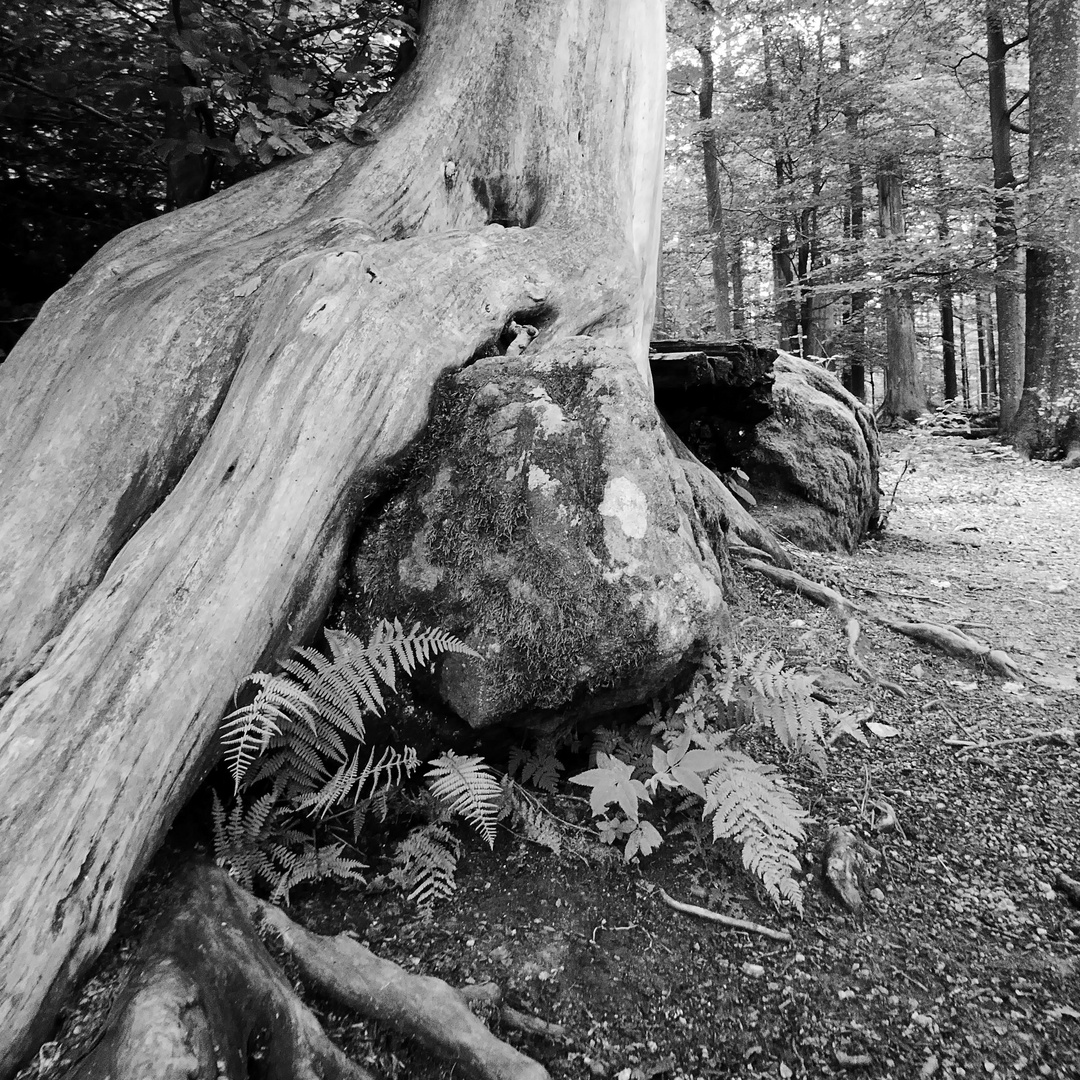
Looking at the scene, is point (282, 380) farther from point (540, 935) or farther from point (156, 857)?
point (540, 935)

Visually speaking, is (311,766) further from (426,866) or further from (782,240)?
(782,240)

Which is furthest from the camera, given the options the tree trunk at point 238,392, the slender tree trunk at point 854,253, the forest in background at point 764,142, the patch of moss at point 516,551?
the slender tree trunk at point 854,253

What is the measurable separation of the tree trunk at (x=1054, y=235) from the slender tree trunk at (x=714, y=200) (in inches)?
253

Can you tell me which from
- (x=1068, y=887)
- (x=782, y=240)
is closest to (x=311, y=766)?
(x=1068, y=887)

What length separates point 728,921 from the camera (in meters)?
2.31

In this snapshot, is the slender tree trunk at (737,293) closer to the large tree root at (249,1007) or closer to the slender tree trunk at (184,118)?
the slender tree trunk at (184,118)

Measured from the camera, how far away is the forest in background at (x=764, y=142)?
14.6ft

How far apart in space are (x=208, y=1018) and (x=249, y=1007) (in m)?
0.10

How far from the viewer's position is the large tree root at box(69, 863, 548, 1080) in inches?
64.0

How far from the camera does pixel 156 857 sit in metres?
2.22

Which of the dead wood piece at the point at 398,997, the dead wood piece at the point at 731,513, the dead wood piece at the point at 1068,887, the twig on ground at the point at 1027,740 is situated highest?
the dead wood piece at the point at 731,513

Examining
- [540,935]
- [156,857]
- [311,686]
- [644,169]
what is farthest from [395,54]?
[540,935]

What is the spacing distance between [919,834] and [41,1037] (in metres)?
3.02

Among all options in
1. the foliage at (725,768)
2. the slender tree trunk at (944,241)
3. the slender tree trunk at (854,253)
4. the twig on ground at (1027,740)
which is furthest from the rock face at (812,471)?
the slender tree trunk at (944,241)
